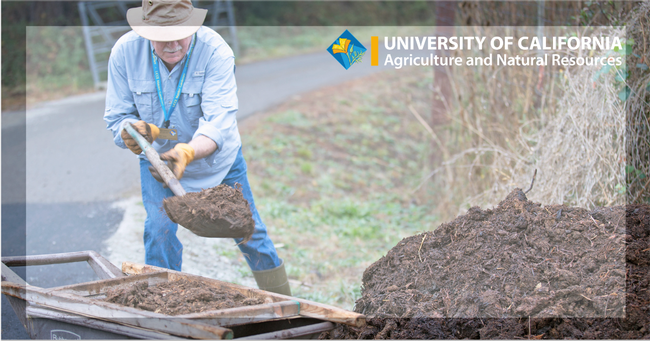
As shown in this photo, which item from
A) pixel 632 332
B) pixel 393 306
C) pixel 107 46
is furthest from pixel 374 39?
pixel 107 46

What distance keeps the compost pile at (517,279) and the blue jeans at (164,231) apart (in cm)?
88

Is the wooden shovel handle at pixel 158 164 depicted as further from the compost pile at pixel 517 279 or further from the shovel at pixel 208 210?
the compost pile at pixel 517 279

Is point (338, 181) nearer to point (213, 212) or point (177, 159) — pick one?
point (177, 159)

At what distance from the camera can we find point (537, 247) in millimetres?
2416

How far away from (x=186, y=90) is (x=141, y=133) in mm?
370

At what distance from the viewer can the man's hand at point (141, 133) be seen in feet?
9.44

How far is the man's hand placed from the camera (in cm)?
288

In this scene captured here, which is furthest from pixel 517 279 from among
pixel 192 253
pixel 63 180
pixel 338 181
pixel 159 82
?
pixel 63 180

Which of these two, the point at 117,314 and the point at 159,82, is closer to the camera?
the point at 117,314

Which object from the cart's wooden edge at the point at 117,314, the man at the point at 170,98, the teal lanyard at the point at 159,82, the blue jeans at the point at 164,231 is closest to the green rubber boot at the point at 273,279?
the blue jeans at the point at 164,231

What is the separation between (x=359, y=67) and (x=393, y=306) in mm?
11758

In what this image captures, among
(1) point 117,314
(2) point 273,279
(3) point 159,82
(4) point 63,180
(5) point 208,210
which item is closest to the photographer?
(1) point 117,314

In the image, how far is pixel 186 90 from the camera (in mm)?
3043

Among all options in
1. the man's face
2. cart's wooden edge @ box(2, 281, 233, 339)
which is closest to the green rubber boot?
cart's wooden edge @ box(2, 281, 233, 339)
